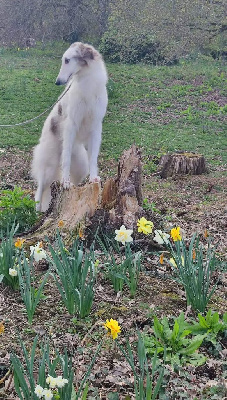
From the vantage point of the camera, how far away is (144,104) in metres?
13.2

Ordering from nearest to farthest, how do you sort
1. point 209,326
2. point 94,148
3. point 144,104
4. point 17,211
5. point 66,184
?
point 209,326 → point 17,211 → point 66,184 → point 94,148 → point 144,104

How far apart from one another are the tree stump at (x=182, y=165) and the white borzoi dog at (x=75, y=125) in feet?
9.14

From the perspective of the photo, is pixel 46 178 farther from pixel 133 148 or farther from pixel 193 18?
pixel 193 18

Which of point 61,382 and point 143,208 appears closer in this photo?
point 61,382

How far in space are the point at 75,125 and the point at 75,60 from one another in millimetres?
625

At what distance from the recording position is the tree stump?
7.67m

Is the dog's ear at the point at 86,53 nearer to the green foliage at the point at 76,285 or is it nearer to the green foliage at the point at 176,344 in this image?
the green foliage at the point at 76,285

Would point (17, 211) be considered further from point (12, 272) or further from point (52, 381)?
point (52, 381)

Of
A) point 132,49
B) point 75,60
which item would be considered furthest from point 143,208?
point 132,49

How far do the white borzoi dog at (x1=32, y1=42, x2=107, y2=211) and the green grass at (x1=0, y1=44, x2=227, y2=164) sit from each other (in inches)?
138

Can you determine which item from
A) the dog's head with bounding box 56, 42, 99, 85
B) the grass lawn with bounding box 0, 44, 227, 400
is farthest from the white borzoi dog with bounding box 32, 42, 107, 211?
the grass lawn with bounding box 0, 44, 227, 400

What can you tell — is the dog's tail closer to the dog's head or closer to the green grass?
the dog's head

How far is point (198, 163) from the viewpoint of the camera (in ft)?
25.3

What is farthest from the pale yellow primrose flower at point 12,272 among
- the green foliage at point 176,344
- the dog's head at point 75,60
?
the dog's head at point 75,60
